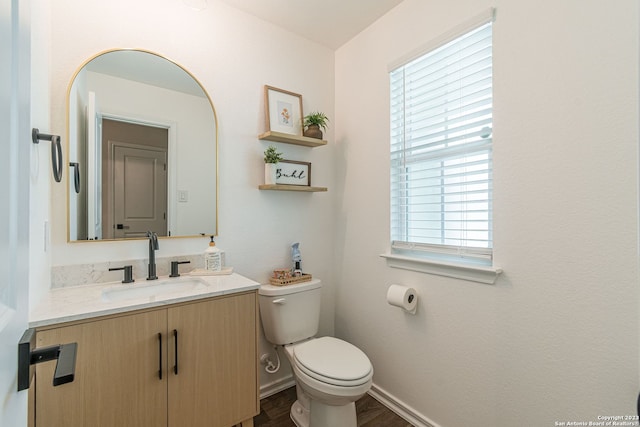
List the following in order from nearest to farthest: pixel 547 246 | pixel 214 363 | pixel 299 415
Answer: pixel 547 246
pixel 214 363
pixel 299 415

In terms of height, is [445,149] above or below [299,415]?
above

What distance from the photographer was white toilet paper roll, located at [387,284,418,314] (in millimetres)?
1661

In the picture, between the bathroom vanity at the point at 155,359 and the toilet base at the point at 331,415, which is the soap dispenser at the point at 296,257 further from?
the toilet base at the point at 331,415

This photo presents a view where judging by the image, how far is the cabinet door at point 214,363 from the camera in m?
1.27

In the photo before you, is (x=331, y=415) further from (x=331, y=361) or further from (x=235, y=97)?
(x=235, y=97)

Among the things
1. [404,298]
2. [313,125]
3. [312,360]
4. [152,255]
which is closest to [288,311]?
[312,360]

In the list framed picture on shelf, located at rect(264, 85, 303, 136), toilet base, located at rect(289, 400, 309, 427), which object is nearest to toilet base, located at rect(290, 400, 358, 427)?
toilet base, located at rect(289, 400, 309, 427)

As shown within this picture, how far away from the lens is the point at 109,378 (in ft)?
3.67

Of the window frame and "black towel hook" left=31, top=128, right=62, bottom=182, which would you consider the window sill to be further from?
"black towel hook" left=31, top=128, right=62, bottom=182

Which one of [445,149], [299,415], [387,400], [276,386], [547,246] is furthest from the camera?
[276,386]

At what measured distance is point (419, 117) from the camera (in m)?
1.75

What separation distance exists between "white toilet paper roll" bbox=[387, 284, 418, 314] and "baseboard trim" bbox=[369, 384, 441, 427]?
59 cm

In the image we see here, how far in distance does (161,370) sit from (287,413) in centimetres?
95

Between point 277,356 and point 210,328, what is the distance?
823 mm
